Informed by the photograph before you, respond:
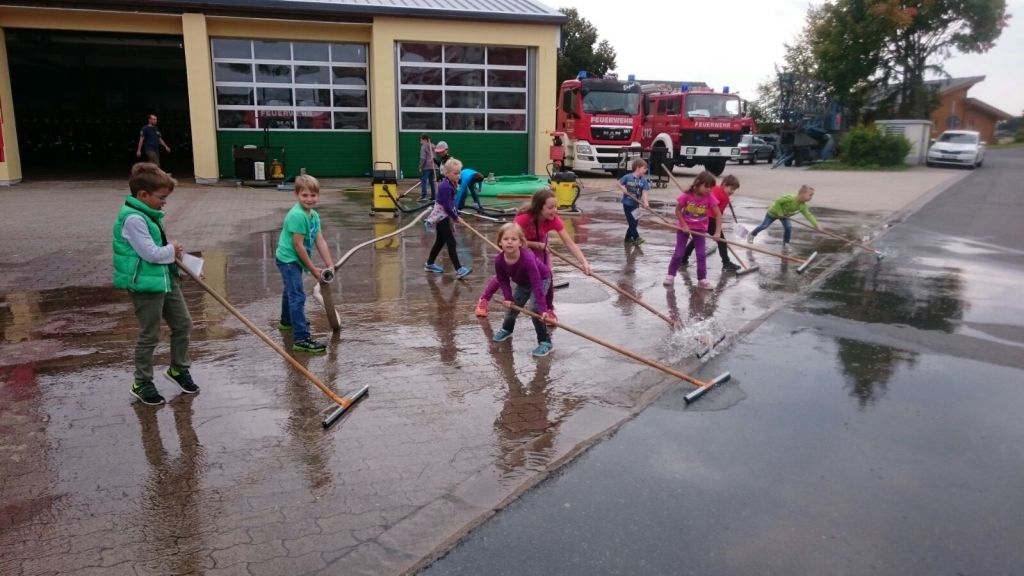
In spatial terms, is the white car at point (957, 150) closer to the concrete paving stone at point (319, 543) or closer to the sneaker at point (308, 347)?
the sneaker at point (308, 347)

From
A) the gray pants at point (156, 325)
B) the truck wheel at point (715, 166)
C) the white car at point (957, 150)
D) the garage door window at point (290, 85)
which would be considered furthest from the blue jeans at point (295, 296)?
the white car at point (957, 150)

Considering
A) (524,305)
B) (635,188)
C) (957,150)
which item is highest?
(957,150)

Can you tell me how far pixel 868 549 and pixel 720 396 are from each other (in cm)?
197

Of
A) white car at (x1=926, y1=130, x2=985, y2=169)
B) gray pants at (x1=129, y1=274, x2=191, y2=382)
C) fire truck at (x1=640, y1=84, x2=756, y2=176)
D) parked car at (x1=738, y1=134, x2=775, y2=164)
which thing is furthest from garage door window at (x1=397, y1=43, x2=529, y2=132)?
parked car at (x1=738, y1=134, x2=775, y2=164)

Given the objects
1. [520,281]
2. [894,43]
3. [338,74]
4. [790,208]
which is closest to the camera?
[520,281]

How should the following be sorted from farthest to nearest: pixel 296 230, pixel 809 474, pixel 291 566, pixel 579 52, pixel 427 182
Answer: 1. pixel 579 52
2. pixel 427 182
3. pixel 296 230
4. pixel 809 474
5. pixel 291 566

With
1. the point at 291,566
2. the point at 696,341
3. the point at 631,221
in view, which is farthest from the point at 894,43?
the point at 291,566

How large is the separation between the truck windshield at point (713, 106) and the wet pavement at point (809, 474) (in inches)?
734

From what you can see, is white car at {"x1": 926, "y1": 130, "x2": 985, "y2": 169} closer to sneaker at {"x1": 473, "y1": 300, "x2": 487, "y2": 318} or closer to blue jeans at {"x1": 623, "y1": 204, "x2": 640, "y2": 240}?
blue jeans at {"x1": 623, "y1": 204, "x2": 640, "y2": 240}

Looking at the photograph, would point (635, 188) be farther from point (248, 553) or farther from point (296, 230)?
point (248, 553)

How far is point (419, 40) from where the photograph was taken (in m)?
21.1

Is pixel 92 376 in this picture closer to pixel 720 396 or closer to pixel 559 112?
pixel 720 396

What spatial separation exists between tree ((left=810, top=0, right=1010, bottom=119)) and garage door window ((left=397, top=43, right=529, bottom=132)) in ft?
62.8

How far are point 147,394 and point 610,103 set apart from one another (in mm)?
20204
